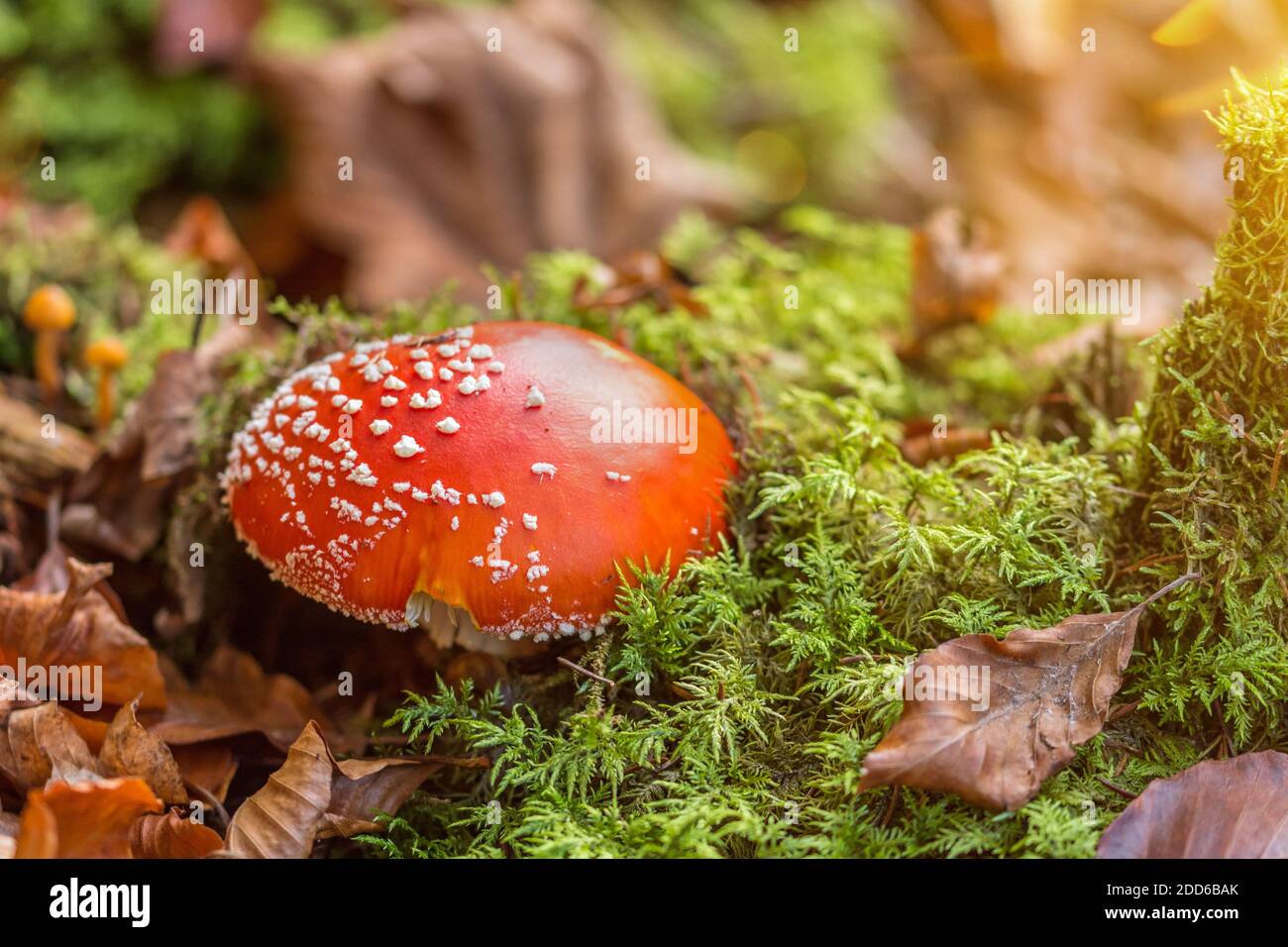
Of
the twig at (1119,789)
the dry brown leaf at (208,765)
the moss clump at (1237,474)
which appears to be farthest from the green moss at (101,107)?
the twig at (1119,789)

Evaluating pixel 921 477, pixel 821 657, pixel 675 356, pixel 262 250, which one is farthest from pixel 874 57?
pixel 821 657

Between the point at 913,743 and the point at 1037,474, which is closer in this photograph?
the point at 913,743

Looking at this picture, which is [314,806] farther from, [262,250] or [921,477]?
[262,250]

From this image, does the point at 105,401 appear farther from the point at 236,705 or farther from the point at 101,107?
the point at 101,107

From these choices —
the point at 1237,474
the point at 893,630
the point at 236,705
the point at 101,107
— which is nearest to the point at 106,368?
the point at 236,705

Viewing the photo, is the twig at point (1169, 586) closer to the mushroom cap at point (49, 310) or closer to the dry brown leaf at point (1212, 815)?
the dry brown leaf at point (1212, 815)

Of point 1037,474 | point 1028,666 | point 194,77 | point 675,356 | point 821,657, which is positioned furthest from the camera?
point 194,77

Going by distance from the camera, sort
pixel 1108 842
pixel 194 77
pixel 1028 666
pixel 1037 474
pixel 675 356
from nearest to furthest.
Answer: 1. pixel 1108 842
2. pixel 1028 666
3. pixel 1037 474
4. pixel 675 356
5. pixel 194 77
